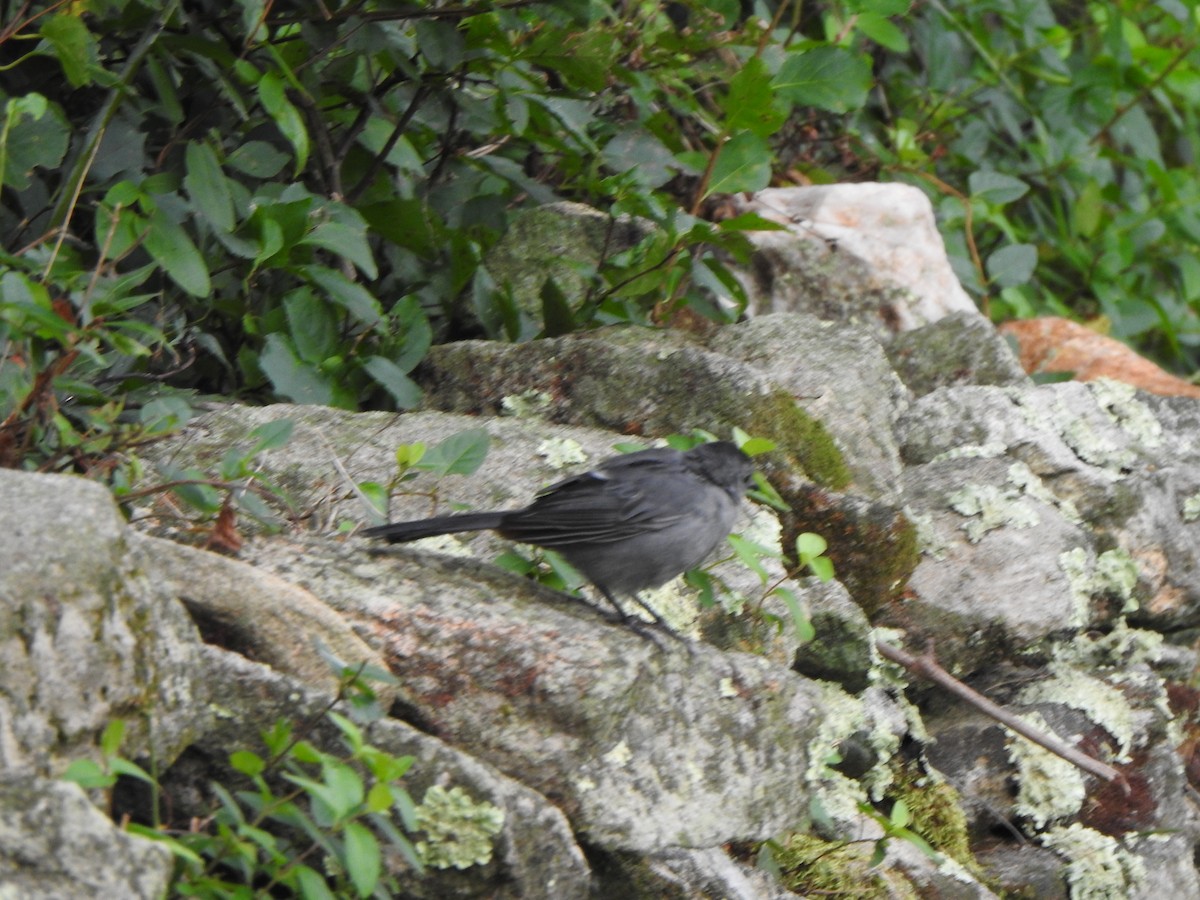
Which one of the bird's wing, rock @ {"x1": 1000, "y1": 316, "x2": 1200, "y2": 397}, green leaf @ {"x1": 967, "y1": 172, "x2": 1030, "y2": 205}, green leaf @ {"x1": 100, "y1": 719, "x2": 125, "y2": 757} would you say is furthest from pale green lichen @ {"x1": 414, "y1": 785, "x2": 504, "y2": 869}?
green leaf @ {"x1": 967, "y1": 172, "x2": 1030, "y2": 205}

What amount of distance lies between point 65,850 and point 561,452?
2.30m

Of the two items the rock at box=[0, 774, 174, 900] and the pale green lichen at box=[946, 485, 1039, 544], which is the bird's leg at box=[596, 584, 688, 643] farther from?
the rock at box=[0, 774, 174, 900]

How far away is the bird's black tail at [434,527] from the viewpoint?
3.59m

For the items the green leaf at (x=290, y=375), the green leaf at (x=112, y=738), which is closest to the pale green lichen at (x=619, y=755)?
the green leaf at (x=112, y=738)

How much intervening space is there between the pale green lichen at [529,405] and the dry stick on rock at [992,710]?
1230mm

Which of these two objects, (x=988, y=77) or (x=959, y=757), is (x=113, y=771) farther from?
(x=988, y=77)

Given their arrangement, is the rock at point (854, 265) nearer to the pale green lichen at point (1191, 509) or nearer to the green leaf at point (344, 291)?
the pale green lichen at point (1191, 509)

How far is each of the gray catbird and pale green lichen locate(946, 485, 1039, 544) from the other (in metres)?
1.18

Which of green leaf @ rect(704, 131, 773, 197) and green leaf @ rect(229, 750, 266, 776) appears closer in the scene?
green leaf @ rect(229, 750, 266, 776)

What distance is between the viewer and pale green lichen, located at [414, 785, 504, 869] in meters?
2.76

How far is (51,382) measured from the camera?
3.30 metres

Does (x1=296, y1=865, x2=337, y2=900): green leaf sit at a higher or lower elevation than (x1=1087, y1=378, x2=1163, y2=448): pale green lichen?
higher

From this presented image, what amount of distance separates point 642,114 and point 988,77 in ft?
10.1

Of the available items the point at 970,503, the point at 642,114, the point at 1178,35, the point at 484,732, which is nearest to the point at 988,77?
the point at 1178,35
